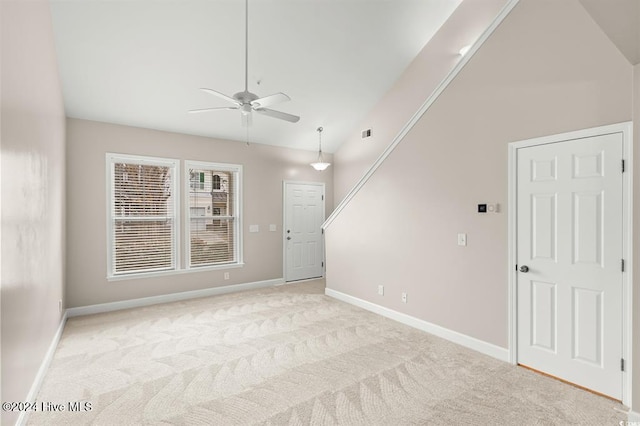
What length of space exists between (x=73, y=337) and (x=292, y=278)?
365 centimetres

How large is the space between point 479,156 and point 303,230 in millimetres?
4112

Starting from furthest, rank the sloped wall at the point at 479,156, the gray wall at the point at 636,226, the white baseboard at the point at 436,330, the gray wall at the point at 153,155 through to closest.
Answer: the gray wall at the point at 153,155
the white baseboard at the point at 436,330
the sloped wall at the point at 479,156
the gray wall at the point at 636,226

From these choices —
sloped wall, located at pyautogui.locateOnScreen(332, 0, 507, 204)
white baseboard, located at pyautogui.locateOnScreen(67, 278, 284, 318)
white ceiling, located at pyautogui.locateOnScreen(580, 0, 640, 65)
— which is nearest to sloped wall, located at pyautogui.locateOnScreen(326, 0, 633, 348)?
white ceiling, located at pyautogui.locateOnScreen(580, 0, 640, 65)

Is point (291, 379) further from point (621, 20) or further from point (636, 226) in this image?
point (621, 20)

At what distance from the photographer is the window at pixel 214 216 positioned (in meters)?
5.36

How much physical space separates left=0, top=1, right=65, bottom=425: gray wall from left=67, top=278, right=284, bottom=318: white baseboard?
1192 mm

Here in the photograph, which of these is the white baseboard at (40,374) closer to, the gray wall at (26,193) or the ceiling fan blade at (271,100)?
the gray wall at (26,193)

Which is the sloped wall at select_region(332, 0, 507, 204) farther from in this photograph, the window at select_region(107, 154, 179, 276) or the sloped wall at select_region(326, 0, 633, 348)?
the window at select_region(107, 154, 179, 276)

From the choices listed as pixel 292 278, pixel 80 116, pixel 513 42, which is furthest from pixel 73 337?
pixel 513 42

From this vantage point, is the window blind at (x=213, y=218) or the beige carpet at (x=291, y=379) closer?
the beige carpet at (x=291, y=379)

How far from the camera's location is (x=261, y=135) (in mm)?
5785

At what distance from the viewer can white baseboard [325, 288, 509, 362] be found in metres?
3.03

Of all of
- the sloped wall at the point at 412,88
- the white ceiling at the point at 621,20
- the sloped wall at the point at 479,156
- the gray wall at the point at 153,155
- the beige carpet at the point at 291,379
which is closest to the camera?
the white ceiling at the point at 621,20

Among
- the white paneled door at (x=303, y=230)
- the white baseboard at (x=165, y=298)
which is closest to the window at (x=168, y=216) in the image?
the white baseboard at (x=165, y=298)
